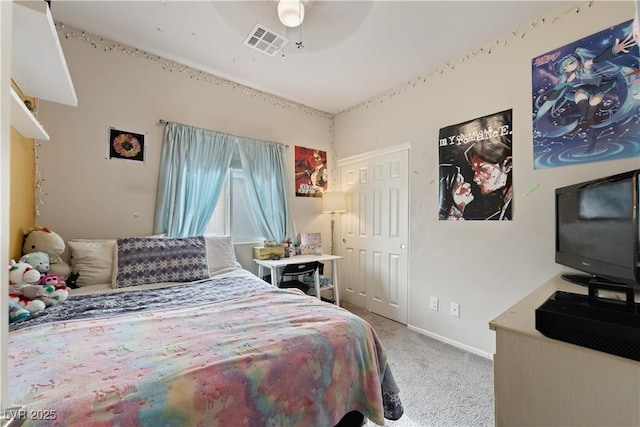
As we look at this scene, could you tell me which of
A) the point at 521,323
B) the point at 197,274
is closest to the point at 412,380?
the point at 521,323

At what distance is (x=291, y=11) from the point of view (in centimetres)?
174

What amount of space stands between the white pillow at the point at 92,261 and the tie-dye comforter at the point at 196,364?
40 centimetres

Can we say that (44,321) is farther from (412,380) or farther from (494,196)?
(494,196)

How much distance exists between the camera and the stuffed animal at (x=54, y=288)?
150 centimetres

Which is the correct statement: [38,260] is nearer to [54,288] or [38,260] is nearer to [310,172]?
[54,288]

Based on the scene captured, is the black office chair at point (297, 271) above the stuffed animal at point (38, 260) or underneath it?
underneath

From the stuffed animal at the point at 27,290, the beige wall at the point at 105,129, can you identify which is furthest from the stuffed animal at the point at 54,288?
the beige wall at the point at 105,129

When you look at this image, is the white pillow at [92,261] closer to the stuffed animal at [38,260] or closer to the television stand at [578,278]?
the stuffed animal at [38,260]

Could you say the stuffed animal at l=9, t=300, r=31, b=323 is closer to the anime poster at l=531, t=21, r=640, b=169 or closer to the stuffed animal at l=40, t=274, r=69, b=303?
the stuffed animal at l=40, t=274, r=69, b=303

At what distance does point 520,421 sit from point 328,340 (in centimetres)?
73

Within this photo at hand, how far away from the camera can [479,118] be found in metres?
2.35

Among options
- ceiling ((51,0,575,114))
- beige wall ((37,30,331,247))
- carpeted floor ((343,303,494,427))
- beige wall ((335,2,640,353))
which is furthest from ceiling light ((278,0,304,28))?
carpeted floor ((343,303,494,427))

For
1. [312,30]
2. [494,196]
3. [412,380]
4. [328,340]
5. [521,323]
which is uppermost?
[312,30]

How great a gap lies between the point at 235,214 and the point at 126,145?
3.94 feet
